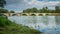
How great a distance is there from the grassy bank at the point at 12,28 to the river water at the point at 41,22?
0.06m

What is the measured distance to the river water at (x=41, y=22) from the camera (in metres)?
2.39

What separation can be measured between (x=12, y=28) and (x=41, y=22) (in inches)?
18.0

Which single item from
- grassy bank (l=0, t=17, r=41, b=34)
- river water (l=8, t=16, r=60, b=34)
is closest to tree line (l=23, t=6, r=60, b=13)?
river water (l=8, t=16, r=60, b=34)

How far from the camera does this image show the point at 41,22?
2.43 meters

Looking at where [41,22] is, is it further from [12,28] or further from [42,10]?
[12,28]

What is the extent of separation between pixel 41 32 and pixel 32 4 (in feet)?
1.53

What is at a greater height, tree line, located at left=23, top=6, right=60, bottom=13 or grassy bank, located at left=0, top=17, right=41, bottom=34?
tree line, located at left=23, top=6, right=60, bottom=13

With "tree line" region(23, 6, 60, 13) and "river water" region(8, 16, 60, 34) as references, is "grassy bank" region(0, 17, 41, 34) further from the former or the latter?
"tree line" region(23, 6, 60, 13)

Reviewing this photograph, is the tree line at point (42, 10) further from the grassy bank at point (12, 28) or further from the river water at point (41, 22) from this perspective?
the grassy bank at point (12, 28)

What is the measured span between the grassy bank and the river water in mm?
63

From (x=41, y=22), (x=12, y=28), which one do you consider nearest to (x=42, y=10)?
(x=41, y=22)

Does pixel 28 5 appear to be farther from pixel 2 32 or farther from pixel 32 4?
pixel 2 32

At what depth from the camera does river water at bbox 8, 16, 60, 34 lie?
94.1 inches

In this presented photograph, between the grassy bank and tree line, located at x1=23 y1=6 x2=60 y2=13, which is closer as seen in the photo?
the grassy bank
